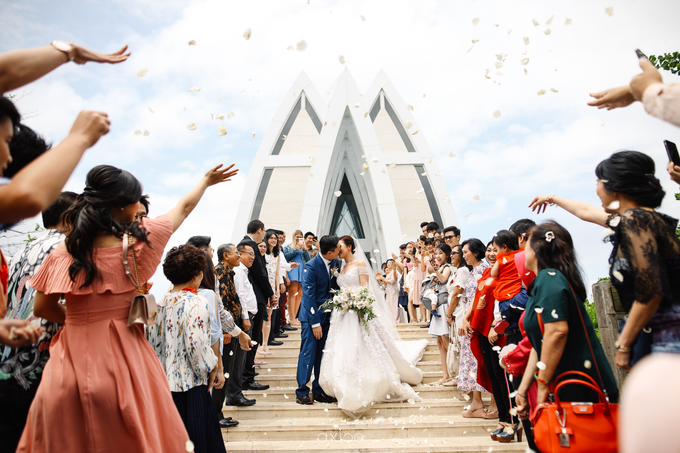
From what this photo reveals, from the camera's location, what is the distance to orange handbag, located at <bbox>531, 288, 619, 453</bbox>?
175 cm

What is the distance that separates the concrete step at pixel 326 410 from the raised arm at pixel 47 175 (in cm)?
397

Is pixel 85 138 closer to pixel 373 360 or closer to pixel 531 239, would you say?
pixel 531 239

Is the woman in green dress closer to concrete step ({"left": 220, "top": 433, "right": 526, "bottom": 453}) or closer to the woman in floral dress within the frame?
concrete step ({"left": 220, "top": 433, "right": 526, "bottom": 453})

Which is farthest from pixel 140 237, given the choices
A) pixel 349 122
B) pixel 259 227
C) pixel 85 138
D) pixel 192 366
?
pixel 349 122

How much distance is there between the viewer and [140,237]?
1.70 metres

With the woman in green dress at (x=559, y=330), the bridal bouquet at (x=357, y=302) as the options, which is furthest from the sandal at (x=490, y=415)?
the woman in green dress at (x=559, y=330)

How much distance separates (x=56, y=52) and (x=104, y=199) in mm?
603

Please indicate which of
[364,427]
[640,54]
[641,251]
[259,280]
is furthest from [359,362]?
[640,54]

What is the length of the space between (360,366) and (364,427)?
73cm

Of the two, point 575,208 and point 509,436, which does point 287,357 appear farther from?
point 575,208

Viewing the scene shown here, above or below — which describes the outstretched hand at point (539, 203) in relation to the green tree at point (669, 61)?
below

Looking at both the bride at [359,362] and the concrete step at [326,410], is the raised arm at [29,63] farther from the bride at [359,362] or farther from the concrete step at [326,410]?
the concrete step at [326,410]

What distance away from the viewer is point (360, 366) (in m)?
4.61

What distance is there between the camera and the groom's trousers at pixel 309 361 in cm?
481
